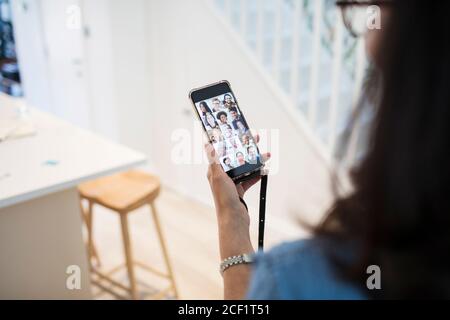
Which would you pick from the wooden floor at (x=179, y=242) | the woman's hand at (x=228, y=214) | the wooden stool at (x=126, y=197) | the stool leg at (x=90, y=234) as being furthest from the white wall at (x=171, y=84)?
the woman's hand at (x=228, y=214)

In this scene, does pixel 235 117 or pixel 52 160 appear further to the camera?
pixel 52 160

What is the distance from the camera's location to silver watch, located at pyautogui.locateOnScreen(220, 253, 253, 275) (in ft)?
2.71

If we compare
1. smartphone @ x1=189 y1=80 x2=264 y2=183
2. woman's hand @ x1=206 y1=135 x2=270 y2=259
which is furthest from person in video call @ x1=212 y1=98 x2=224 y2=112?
woman's hand @ x1=206 y1=135 x2=270 y2=259

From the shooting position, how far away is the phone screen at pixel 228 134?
118cm

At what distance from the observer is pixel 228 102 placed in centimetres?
123

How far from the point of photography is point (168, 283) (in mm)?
2490

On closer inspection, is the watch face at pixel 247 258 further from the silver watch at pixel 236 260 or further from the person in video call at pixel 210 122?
the person in video call at pixel 210 122

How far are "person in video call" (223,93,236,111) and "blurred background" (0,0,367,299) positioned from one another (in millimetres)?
900

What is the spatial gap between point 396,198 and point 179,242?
8.01 ft

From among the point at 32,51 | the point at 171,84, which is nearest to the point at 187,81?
the point at 171,84

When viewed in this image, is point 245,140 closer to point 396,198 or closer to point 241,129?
point 241,129

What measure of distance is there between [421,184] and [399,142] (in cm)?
5

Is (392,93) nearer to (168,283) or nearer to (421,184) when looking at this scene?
(421,184)
